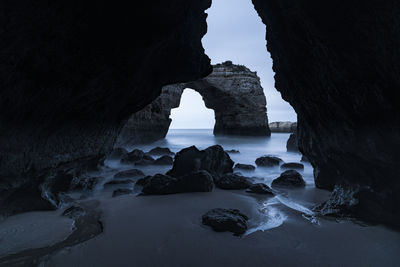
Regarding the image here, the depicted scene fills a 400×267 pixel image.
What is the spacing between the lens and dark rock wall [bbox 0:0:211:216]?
2.27 m

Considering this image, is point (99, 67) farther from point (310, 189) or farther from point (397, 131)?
point (310, 189)

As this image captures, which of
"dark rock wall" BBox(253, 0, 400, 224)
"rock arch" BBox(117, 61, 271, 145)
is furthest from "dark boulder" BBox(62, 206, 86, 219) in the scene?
"rock arch" BBox(117, 61, 271, 145)

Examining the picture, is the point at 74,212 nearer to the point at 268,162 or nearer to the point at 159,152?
the point at 268,162

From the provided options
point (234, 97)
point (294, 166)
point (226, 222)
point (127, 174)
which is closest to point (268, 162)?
point (294, 166)

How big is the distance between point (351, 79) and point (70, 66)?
3.78 m

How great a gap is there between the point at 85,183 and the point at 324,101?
5.84 m

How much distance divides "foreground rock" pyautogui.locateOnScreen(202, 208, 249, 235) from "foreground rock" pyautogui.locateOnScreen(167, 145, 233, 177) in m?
3.07

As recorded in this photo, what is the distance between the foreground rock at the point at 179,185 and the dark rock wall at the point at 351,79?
264cm

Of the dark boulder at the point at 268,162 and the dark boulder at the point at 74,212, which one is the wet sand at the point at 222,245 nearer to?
the dark boulder at the point at 74,212

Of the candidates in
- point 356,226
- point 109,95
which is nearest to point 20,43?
point 109,95

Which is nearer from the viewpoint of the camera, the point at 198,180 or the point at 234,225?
the point at 234,225

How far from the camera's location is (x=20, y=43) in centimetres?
221

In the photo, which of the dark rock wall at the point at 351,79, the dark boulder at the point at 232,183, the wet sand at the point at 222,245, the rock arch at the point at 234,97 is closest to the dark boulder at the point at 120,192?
the wet sand at the point at 222,245

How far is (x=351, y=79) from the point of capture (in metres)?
2.80
